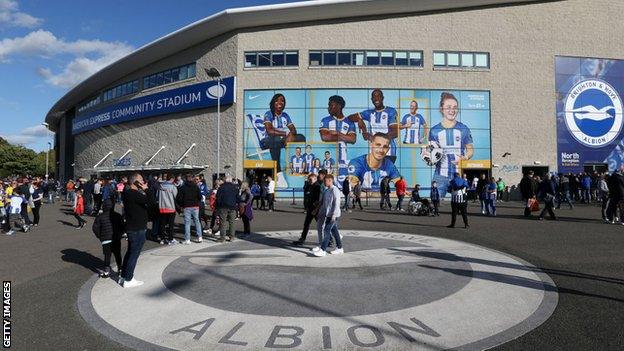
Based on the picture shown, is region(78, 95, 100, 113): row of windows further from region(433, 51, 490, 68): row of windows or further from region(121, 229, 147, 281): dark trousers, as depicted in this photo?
region(121, 229, 147, 281): dark trousers

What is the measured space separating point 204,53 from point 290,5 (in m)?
7.56

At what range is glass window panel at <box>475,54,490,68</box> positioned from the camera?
26.6 meters

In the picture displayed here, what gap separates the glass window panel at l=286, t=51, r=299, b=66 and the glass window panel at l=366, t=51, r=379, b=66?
4835 millimetres

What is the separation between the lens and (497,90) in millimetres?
26656

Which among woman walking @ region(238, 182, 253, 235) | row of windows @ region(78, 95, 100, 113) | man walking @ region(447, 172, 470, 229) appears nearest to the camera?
woman walking @ region(238, 182, 253, 235)

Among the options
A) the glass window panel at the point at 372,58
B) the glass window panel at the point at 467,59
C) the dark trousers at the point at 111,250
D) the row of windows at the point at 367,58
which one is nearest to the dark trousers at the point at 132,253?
the dark trousers at the point at 111,250

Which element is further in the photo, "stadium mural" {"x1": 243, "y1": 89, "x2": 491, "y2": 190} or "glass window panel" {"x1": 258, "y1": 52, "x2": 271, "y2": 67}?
"glass window panel" {"x1": 258, "y1": 52, "x2": 271, "y2": 67}

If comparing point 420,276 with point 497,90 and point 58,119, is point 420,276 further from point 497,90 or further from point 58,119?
point 58,119

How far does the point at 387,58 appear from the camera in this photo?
26250mm

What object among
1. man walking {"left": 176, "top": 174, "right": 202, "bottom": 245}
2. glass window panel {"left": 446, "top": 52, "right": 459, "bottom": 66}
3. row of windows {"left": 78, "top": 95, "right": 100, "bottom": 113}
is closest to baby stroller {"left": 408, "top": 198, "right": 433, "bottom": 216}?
man walking {"left": 176, "top": 174, "right": 202, "bottom": 245}

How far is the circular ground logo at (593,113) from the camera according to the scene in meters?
27.3

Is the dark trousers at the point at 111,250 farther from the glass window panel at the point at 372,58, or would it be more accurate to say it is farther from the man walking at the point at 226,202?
the glass window panel at the point at 372,58

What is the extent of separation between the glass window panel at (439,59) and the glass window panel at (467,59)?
1.40 m

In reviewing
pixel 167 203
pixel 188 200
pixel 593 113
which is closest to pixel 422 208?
pixel 188 200
